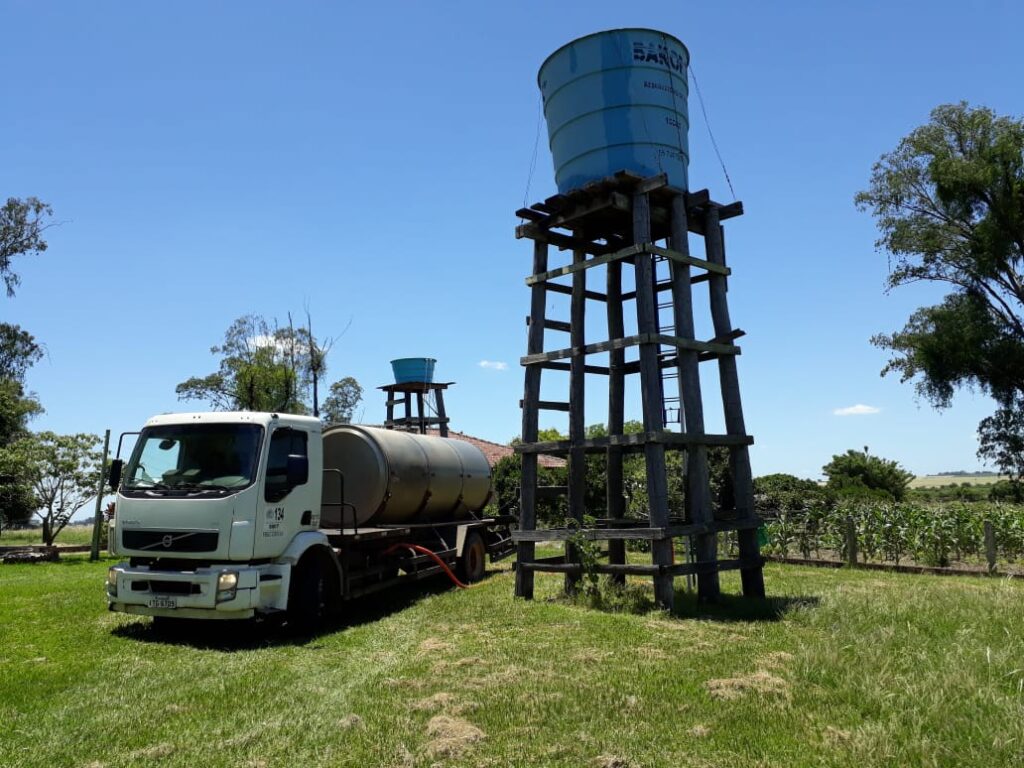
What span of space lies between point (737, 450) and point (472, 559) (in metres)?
5.85

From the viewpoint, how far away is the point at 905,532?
54.0 feet

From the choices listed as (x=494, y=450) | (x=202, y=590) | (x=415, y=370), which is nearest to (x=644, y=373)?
(x=202, y=590)

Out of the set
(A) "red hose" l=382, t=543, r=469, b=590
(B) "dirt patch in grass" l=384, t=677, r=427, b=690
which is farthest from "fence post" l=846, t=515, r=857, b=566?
(B) "dirt patch in grass" l=384, t=677, r=427, b=690

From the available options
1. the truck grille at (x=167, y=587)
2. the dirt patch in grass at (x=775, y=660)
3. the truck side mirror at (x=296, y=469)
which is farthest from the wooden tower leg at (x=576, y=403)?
the truck grille at (x=167, y=587)

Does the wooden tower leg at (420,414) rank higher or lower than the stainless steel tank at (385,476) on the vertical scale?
higher

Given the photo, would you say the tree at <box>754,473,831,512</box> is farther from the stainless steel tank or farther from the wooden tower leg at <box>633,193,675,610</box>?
the wooden tower leg at <box>633,193,675,610</box>

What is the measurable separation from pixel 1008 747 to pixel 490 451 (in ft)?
96.2

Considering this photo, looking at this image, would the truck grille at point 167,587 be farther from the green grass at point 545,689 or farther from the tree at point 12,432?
the tree at point 12,432

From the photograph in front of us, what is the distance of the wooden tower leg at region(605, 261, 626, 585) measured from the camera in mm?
13086

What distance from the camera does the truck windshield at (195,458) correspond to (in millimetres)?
9656

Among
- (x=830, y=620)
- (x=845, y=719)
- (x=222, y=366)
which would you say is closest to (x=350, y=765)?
(x=845, y=719)

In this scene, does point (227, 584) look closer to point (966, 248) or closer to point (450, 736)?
point (450, 736)

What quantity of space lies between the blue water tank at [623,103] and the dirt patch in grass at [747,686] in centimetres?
779

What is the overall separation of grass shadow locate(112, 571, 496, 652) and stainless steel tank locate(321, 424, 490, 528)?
59.9 inches
